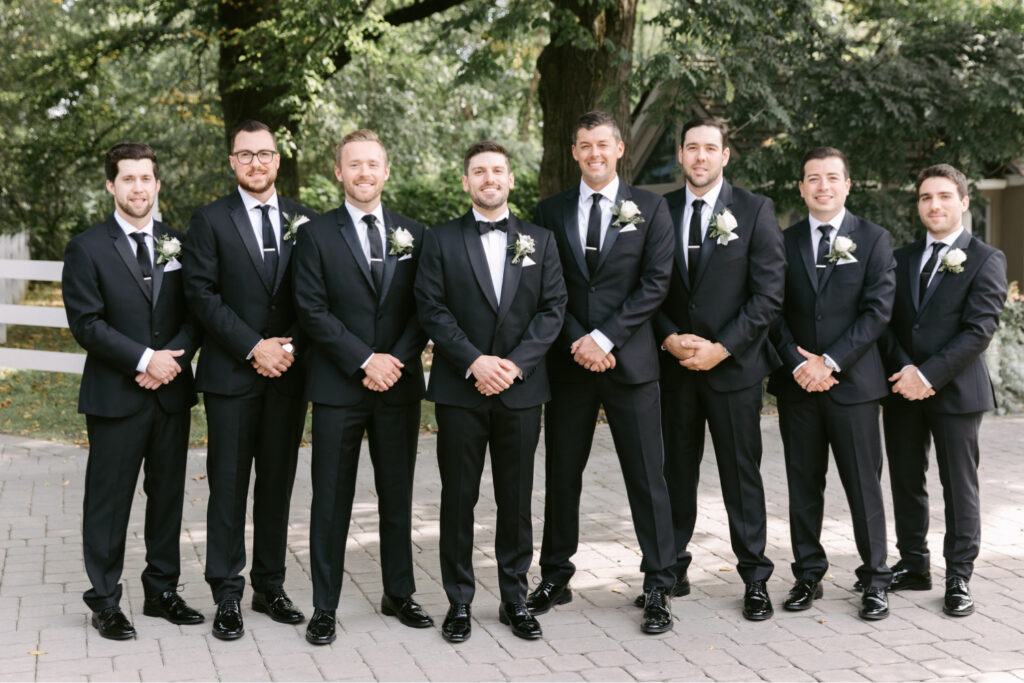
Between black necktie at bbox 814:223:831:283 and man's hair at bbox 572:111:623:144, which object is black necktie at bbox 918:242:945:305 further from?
man's hair at bbox 572:111:623:144

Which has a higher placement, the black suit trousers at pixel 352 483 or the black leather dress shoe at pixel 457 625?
the black suit trousers at pixel 352 483

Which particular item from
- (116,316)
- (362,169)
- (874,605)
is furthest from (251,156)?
(874,605)

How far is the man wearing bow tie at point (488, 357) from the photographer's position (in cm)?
525

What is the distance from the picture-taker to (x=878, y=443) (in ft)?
18.8

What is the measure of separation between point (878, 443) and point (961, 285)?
0.94 m

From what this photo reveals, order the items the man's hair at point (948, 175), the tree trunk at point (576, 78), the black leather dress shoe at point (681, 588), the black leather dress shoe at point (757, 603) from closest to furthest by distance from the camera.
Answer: the black leather dress shoe at point (757, 603) < the man's hair at point (948, 175) < the black leather dress shoe at point (681, 588) < the tree trunk at point (576, 78)

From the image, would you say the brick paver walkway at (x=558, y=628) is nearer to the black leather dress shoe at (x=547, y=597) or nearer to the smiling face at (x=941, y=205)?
the black leather dress shoe at (x=547, y=597)

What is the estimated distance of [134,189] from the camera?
5.29 metres

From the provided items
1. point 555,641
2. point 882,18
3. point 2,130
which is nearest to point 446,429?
point 555,641

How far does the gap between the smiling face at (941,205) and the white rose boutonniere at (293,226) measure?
10.8ft

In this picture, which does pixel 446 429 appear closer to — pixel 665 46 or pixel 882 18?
pixel 665 46

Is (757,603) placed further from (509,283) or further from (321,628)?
(321,628)

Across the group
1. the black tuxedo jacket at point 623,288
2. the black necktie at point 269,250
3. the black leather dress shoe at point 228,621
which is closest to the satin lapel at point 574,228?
the black tuxedo jacket at point 623,288

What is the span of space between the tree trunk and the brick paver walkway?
5.12 meters
